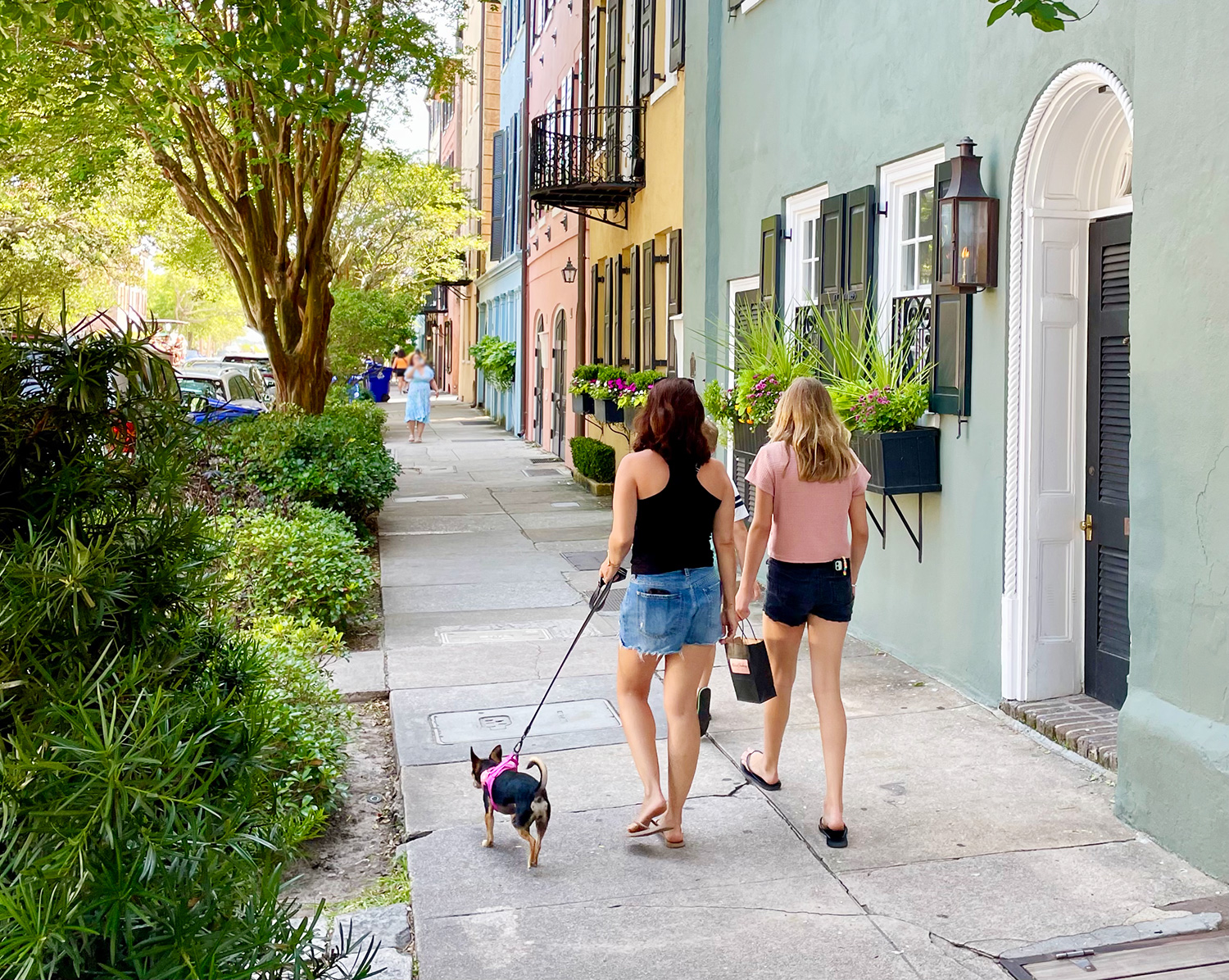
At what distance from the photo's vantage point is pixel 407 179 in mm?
34469

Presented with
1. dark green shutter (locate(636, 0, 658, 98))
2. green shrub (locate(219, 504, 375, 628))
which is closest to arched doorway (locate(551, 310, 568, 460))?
dark green shutter (locate(636, 0, 658, 98))

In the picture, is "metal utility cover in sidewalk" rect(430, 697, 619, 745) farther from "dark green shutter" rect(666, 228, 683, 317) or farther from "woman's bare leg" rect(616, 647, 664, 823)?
"dark green shutter" rect(666, 228, 683, 317)

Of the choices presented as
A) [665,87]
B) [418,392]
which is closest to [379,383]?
[418,392]

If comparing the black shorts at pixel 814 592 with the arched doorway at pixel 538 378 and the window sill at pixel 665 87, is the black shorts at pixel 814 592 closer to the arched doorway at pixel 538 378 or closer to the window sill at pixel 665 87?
the window sill at pixel 665 87

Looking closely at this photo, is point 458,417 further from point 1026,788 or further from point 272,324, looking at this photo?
point 1026,788

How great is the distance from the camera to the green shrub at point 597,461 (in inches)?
688

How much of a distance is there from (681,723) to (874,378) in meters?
3.36

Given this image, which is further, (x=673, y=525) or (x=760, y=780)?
(x=760, y=780)

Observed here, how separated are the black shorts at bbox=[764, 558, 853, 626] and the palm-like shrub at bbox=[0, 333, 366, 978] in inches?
88.9

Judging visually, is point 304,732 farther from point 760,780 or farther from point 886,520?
point 886,520

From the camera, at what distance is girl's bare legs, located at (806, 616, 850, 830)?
200 inches

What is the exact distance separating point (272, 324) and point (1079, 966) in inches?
515

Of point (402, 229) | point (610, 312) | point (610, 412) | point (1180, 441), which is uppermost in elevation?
point (402, 229)

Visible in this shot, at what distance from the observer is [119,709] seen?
274 cm
